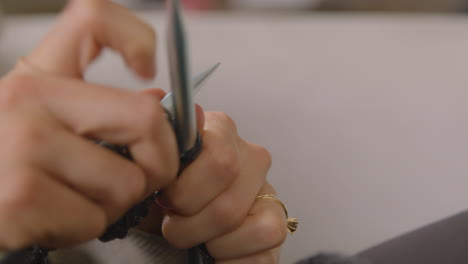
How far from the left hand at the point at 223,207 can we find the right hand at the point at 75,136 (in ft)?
0.15

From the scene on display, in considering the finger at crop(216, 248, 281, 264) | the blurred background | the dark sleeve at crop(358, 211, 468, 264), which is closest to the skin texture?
the finger at crop(216, 248, 281, 264)

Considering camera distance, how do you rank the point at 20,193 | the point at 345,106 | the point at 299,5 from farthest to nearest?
the point at 299,5 < the point at 345,106 < the point at 20,193

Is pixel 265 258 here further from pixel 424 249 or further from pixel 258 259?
pixel 424 249

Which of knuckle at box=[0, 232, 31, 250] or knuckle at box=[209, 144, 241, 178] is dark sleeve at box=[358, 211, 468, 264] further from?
knuckle at box=[0, 232, 31, 250]

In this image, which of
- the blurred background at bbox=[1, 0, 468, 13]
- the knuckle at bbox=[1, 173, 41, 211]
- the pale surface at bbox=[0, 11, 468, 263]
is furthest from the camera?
the blurred background at bbox=[1, 0, 468, 13]

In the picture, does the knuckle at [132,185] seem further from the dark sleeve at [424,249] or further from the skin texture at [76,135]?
the dark sleeve at [424,249]

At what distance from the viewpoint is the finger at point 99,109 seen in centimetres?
17

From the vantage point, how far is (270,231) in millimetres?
272

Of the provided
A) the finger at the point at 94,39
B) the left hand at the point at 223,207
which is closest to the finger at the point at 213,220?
the left hand at the point at 223,207

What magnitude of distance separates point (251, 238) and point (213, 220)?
31 millimetres

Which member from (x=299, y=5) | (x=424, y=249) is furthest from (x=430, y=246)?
(x=299, y=5)

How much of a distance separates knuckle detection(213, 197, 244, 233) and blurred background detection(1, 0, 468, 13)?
0.81 metres

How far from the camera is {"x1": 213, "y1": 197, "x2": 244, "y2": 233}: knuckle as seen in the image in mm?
255

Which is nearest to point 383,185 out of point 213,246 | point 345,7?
point 213,246
